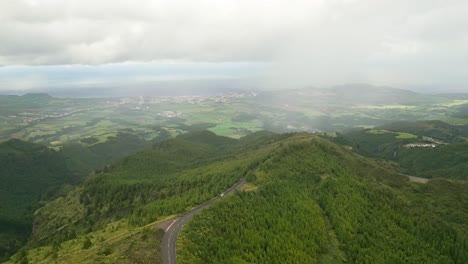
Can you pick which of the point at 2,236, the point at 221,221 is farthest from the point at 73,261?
the point at 2,236

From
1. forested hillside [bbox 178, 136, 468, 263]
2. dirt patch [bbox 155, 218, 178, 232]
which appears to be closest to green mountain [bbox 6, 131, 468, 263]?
forested hillside [bbox 178, 136, 468, 263]

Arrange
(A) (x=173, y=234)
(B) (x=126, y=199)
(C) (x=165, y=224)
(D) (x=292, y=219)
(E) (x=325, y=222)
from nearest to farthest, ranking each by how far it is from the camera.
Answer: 1. (A) (x=173, y=234)
2. (C) (x=165, y=224)
3. (D) (x=292, y=219)
4. (E) (x=325, y=222)
5. (B) (x=126, y=199)

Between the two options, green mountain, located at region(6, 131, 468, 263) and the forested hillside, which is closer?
green mountain, located at region(6, 131, 468, 263)

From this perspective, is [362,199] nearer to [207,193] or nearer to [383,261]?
[383,261]

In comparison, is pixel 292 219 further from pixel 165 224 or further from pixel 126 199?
pixel 126 199

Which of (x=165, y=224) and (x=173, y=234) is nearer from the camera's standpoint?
(x=173, y=234)

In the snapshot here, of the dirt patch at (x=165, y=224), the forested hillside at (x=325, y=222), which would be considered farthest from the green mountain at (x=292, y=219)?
the dirt patch at (x=165, y=224)

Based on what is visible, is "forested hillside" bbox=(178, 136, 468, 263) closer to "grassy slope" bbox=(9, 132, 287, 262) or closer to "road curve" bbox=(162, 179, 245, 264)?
"road curve" bbox=(162, 179, 245, 264)

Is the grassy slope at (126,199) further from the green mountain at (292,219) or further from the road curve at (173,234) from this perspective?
the road curve at (173,234)

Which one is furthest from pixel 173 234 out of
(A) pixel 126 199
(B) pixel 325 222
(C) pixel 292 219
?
(A) pixel 126 199
